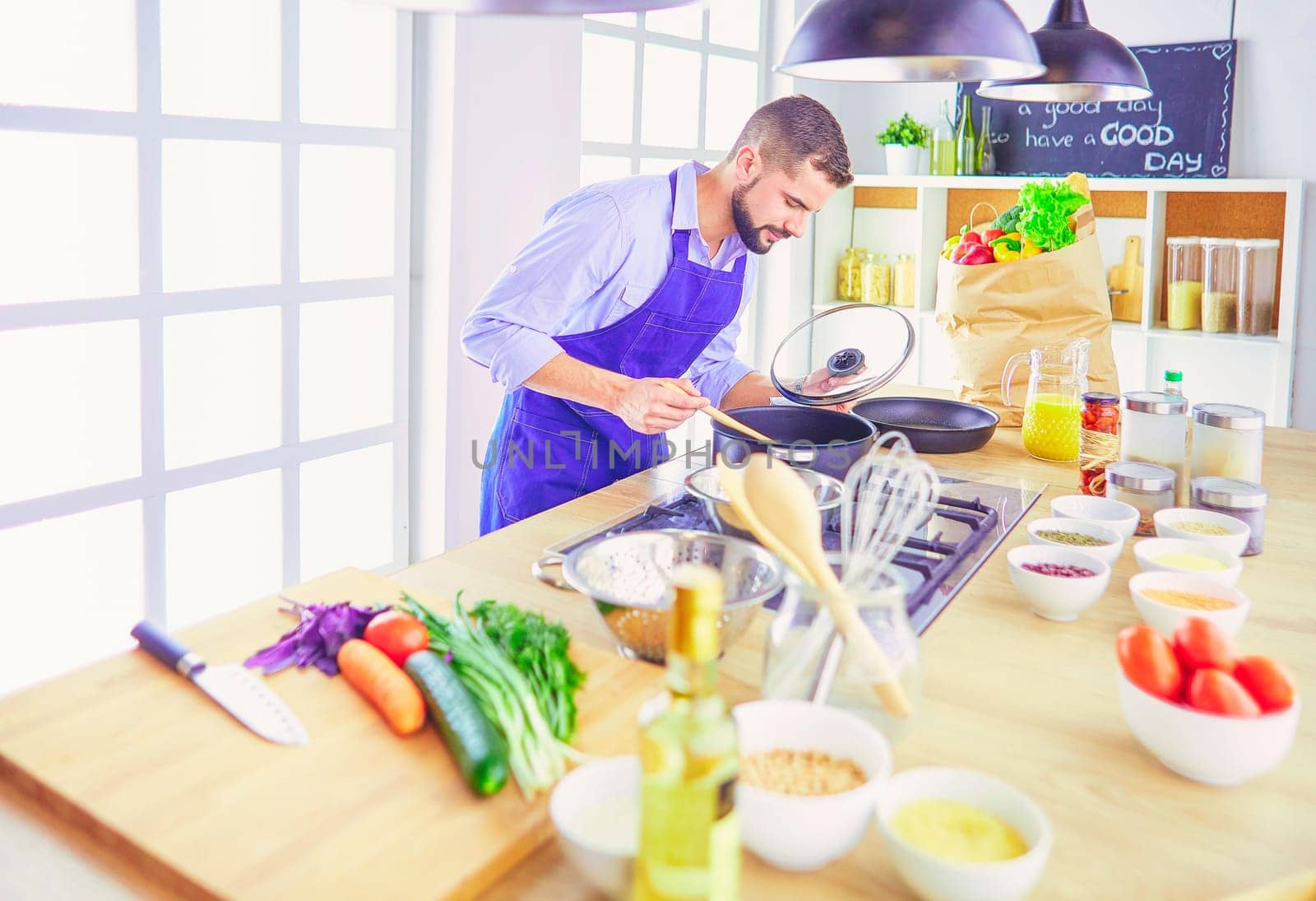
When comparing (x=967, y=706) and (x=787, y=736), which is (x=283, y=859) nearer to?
(x=787, y=736)

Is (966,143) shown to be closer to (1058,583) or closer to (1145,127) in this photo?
(1145,127)

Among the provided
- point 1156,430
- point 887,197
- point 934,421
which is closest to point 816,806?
point 1156,430

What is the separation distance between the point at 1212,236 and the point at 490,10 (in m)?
3.64

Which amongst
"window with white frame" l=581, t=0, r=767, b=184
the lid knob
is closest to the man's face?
the lid knob

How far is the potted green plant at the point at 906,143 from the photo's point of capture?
460cm

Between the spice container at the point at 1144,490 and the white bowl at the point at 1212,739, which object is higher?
the spice container at the point at 1144,490

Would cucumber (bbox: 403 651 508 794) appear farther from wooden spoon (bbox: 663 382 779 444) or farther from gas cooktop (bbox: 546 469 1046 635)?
A: wooden spoon (bbox: 663 382 779 444)

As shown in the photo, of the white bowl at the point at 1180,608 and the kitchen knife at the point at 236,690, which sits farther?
the white bowl at the point at 1180,608

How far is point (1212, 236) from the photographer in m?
4.05

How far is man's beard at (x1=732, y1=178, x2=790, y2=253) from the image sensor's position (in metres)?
2.31

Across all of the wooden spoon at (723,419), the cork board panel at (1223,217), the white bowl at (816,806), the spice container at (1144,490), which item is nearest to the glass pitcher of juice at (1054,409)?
the spice container at (1144,490)

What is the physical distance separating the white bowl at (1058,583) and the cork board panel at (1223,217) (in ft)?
9.89

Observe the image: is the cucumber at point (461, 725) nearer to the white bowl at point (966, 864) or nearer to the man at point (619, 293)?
the white bowl at point (966, 864)

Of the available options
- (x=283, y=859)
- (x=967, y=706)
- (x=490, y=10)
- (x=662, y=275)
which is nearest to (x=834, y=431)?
(x=662, y=275)
